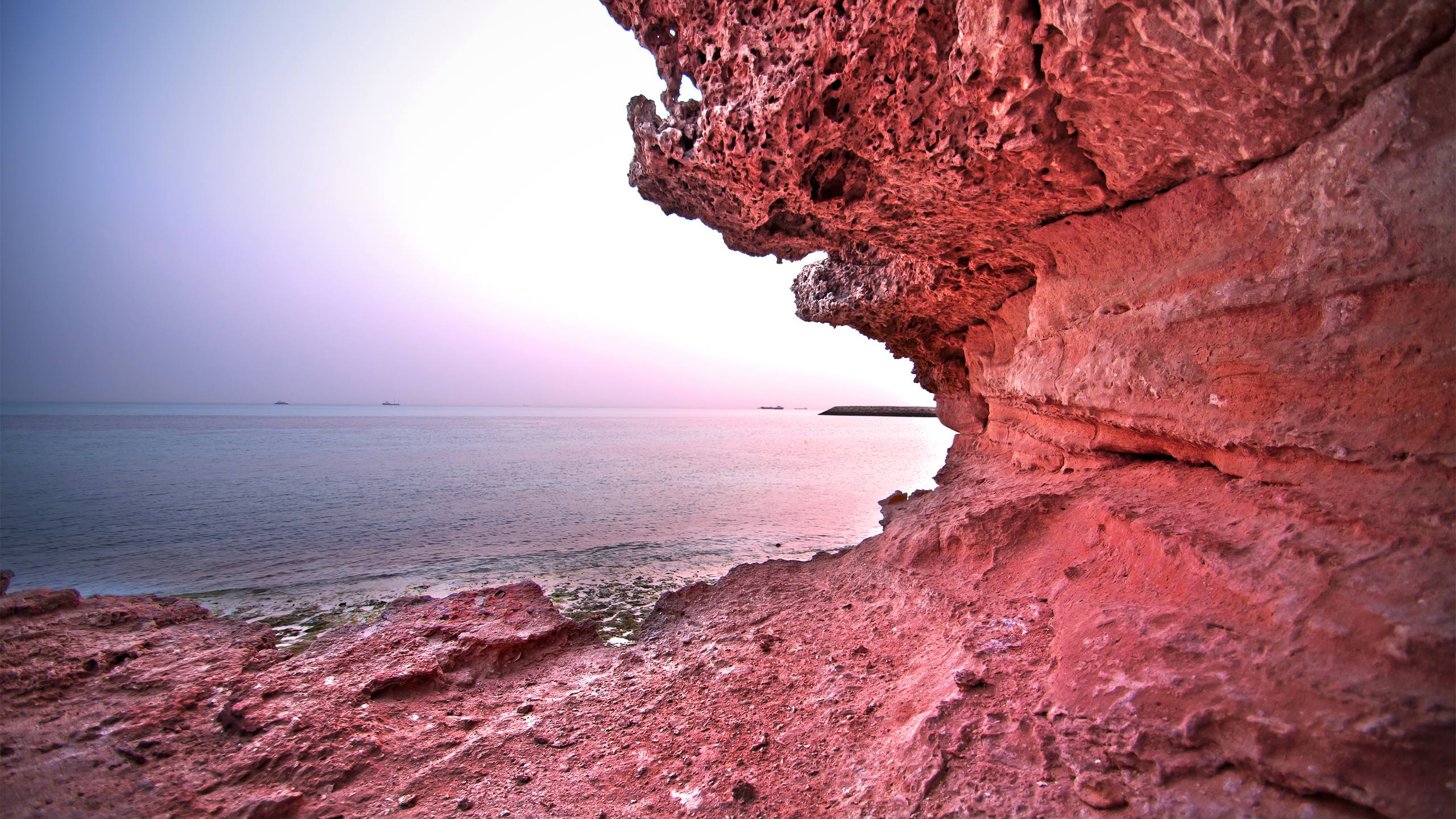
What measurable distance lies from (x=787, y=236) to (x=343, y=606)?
6.20 m

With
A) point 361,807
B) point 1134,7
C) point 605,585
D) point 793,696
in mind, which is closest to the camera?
point 1134,7

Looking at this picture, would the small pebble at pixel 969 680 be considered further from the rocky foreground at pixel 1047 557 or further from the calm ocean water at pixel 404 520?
the calm ocean water at pixel 404 520

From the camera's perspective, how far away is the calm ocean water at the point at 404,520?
6586 mm

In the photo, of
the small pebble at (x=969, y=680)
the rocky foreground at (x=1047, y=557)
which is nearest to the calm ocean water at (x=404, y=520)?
the rocky foreground at (x=1047, y=557)

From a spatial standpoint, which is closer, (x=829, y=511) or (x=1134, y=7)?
(x=1134, y=7)

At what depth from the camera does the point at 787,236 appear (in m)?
5.60

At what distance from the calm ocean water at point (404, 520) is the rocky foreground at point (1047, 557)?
1753 mm

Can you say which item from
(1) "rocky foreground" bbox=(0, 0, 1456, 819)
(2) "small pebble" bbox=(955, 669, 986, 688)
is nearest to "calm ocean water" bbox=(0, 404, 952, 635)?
(1) "rocky foreground" bbox=(0, 0, 1456, 819)

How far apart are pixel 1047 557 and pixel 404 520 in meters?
10.9

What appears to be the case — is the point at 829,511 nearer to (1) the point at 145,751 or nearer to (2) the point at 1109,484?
(2) the point at 1109,484

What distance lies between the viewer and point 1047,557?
11.6 feet

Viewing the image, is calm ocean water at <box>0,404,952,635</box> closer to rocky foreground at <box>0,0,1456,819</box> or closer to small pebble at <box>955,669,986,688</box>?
rocky foreground at <box>0,0,1456,819</box>

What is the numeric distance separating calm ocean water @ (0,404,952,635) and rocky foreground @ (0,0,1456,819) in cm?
175

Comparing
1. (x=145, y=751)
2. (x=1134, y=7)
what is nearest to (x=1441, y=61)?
(x=1134, y=7)
